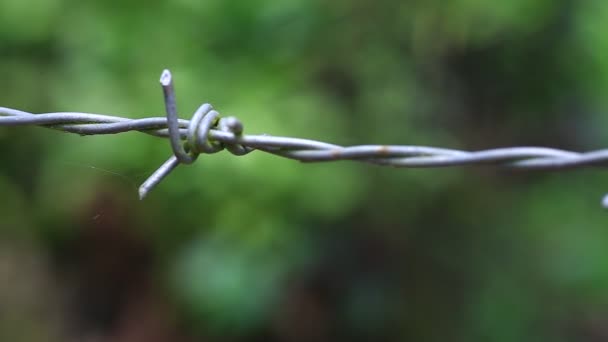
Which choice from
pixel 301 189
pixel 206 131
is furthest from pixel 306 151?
pixel 301 189

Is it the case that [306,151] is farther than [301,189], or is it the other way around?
[301,189]

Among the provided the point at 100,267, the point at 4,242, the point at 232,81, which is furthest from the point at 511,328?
the point at 4,242

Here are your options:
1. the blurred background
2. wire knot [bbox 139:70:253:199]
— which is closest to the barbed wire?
wire knot [bbox 139:70:253:199]

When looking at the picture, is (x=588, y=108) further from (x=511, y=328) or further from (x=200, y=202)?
(x=200, y=202)

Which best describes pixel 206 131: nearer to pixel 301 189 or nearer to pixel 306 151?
pixel 306 151

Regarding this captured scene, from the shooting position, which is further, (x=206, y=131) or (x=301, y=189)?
(x=301, y=189)

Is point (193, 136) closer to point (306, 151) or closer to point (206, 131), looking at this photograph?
point (206, 131)

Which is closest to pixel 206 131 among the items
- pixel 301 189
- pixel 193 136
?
pixel 193 136

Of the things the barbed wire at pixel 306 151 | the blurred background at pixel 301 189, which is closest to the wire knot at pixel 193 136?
the barbed wire at pixel 306 151
